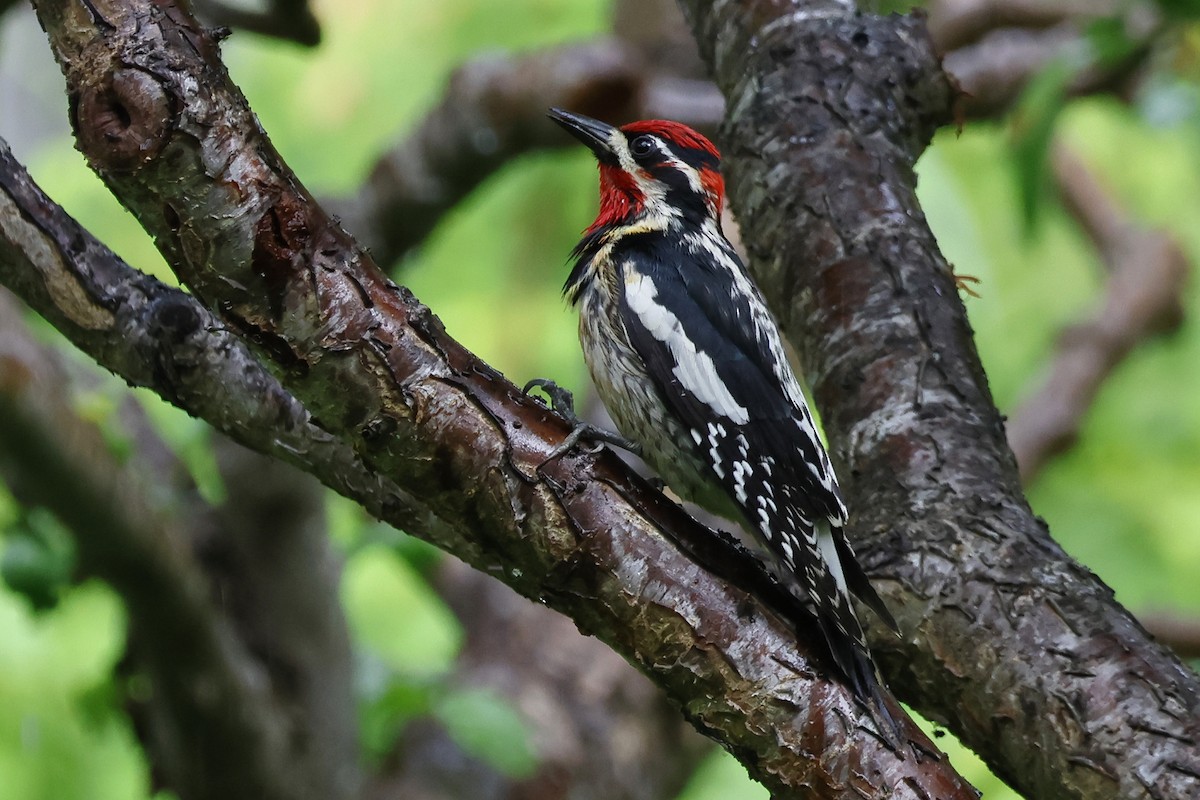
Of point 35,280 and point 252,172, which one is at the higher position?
point 252,172

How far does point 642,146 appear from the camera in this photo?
9.80ft

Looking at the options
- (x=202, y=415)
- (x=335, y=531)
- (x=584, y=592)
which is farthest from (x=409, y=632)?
(x=584, y=592)

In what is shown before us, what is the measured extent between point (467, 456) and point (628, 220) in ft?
4.75

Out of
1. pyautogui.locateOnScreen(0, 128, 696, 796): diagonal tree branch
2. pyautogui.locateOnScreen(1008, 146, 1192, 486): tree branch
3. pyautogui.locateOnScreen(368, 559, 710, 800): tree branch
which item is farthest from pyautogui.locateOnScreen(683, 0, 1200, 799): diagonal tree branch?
pyautogui.locateOnScreen(1008, 146, 1192, 486): tree branch

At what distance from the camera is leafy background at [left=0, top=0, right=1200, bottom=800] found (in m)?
3.87

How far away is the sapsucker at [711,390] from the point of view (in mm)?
2189

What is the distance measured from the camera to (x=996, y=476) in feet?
6.92

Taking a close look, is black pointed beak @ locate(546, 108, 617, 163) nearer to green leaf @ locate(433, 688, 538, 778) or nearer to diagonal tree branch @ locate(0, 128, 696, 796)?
diagonal tree branch @ locate(0, 128, 696, 796)

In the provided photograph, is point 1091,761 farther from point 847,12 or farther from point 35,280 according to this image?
point 847,12

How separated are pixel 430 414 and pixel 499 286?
437cm

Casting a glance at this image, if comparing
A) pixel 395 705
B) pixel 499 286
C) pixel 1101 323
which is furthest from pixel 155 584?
pixel 1101 323

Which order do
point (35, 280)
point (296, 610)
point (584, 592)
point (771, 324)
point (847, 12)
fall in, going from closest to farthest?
point (584, 592) → point (35, 280) → point (771, 324) → point (847, 12) → point (296, 610)

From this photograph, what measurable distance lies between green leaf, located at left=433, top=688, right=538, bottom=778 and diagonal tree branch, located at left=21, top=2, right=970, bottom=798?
69.7 inches

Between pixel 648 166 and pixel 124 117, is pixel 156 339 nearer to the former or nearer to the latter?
pixel 124 117
